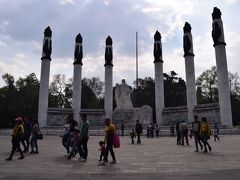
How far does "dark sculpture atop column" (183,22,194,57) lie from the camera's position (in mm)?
41781

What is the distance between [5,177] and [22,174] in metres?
0.56

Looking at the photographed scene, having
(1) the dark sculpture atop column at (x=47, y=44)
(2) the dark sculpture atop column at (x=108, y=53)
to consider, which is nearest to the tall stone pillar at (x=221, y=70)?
(2) the dark sculpture atop column at (x=108, y=53)

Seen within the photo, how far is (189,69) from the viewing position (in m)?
41.4

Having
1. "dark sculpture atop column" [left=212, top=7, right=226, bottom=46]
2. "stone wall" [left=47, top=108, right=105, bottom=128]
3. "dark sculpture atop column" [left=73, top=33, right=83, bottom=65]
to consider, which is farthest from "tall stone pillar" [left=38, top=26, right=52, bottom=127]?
"dark sculpture atop column" [left=212, top=7, right=226, bottom=46]

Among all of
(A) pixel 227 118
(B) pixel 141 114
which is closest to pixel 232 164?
(A) pixel 227 118

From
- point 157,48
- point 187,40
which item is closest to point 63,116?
point 157,48

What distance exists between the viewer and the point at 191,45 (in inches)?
1656

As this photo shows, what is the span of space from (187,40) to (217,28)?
18.7ft

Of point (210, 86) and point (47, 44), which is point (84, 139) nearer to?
point (47, 44)

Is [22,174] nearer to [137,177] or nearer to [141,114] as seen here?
[137,177]

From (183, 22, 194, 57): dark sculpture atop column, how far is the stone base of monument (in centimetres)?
1023

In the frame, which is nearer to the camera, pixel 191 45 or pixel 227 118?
pixel 227 118

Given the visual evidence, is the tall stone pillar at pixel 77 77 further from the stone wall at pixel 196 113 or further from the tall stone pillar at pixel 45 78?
the stone wall at pixel 196 113

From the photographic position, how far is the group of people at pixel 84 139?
33.3ft
